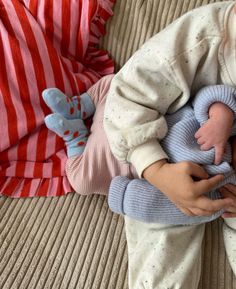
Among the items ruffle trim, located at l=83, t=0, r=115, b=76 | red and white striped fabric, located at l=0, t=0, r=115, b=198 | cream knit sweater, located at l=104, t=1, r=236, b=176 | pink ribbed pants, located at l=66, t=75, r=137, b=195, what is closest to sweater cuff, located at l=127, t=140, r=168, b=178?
cream knit sweater, located at l=104, t=1, r=236, b=176

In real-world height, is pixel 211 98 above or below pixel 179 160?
above

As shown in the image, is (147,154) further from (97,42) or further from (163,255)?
(97,42)

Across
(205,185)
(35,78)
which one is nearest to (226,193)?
(205,185)

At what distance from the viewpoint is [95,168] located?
82 centimetres

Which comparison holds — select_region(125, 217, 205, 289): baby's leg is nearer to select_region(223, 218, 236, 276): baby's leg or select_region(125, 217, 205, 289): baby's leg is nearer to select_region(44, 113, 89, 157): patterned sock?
select_region(223, 218, 236, 276): baby's leg

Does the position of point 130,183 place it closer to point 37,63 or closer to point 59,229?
point 59,229

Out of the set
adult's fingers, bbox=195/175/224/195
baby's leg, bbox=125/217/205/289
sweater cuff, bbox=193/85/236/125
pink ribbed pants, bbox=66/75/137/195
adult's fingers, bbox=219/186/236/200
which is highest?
sweater cuff, bbox=193/85/236/125

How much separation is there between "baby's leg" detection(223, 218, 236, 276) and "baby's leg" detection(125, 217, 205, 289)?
45 millimetres

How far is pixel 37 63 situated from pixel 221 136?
439 mm

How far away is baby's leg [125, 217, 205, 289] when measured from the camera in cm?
68

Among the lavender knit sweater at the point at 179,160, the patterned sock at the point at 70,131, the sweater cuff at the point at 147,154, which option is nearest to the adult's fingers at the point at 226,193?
the lavender knit sweater at the point at 179,160

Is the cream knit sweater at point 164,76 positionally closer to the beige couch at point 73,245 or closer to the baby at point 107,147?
the baby at point 107,147

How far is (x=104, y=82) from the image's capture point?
903mm

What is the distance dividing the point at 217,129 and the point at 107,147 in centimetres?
26
